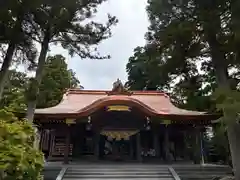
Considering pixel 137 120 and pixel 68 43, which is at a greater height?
pixel 68 43

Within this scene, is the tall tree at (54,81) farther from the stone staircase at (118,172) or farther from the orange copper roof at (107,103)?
the stone staircase at (118,172)

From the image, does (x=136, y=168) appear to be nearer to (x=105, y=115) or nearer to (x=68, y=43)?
(x=105, y=115)

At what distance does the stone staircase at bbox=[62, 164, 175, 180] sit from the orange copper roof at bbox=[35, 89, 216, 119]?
245 cm

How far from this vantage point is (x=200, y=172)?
39.6 ft

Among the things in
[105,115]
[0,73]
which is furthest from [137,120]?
[0,73]

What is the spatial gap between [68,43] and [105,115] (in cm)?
424

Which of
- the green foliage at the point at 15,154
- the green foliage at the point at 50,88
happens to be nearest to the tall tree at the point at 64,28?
the green foliage at the point at 15,154

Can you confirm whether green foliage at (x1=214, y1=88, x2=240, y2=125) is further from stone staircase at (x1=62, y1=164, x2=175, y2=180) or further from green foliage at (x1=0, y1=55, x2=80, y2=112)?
green foliage at (x1=0, y1=55, x2=80, y2=112)

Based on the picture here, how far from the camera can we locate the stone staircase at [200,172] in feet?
37.8

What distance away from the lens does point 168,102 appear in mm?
17328

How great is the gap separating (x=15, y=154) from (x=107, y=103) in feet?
25.1

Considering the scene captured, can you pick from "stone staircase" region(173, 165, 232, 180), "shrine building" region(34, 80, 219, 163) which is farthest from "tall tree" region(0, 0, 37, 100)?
"stone staircase" region(173, 165, 232, 180)

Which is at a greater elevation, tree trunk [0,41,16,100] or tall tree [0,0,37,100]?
tall tree [0,0,37,100]

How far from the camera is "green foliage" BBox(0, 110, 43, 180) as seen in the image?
5.62 m
